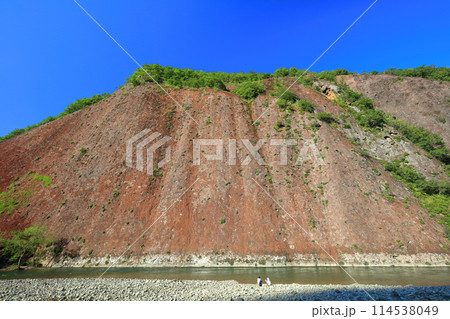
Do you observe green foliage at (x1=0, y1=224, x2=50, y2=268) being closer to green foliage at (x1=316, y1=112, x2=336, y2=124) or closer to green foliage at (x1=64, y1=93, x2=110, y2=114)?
green foliage at (x1=64, y1=93, x2=110, y2=114)

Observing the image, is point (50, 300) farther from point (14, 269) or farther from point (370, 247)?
point (370, 247)

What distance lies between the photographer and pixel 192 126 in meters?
39.4

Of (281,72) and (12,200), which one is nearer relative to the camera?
(12,200)

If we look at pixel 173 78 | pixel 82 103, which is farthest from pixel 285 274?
pixel 82 103

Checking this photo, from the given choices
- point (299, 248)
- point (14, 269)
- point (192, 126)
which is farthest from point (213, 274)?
point (192, 126)

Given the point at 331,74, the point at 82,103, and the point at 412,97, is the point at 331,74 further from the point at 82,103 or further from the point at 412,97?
the point at 82,103

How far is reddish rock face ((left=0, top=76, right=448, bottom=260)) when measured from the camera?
24562mm

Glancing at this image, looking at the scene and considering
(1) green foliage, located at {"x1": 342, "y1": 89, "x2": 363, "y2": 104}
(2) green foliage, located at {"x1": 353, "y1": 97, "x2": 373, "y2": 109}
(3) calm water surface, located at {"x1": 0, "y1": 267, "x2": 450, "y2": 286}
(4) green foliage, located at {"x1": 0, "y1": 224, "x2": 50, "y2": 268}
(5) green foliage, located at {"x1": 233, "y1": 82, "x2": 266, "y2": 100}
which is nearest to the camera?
(3) calm water surface, located at {"x1": 0, "y1": 267, "x2": 450, "y2": 286}

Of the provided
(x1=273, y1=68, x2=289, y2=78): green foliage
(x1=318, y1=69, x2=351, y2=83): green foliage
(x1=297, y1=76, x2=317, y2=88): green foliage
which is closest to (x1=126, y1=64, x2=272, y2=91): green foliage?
(x1=297, y1=76, x2=317, y2=88): green foliage

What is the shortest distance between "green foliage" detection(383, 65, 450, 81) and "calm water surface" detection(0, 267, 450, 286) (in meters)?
51.1

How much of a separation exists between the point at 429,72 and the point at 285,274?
63266 mm

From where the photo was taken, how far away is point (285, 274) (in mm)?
19062

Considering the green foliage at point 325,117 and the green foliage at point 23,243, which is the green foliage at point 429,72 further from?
the green foliage at point 23,243

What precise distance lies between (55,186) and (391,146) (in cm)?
5056
